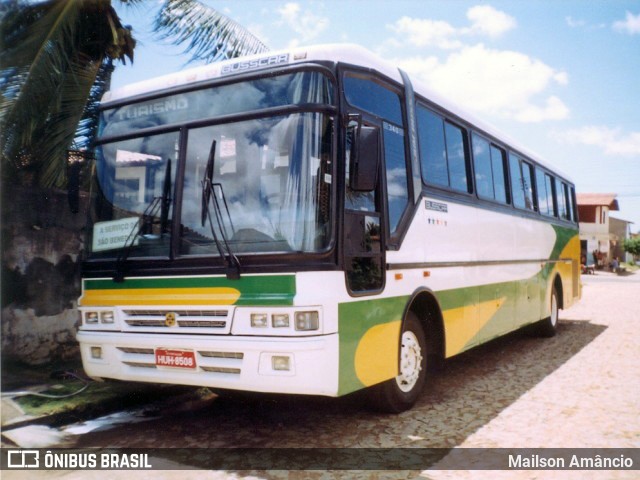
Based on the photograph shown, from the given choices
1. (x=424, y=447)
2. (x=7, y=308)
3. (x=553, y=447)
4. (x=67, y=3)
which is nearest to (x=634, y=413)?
(x=553, y=447)

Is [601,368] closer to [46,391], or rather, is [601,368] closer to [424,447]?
[424,447]

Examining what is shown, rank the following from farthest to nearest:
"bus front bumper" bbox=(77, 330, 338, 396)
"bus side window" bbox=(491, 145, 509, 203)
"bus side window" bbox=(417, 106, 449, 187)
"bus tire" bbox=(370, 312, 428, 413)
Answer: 1. "bus side window" bbox=(491, 145, 509, 203)
2. "bus side window" bbox=(417, 106, 449, 187)
3. "bus tire" bbox=(370, 312, 428, 413)
4. "bus front bumper" bbox=(77, 330, 338, 396)

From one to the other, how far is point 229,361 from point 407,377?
2056 mm

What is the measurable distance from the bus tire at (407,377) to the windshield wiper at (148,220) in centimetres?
240

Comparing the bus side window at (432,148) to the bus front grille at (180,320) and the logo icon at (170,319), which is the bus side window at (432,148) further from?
the logo icon at (170,319)

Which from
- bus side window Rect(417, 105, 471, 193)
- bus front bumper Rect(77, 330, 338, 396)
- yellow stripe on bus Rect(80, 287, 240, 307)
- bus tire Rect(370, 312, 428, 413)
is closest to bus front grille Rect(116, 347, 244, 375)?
bus front bumper Rect(77, 330, 338, 396)

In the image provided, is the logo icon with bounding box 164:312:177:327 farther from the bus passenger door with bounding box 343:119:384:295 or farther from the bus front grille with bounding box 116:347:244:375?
the bus passenger door with bounding box 343:119:384:295

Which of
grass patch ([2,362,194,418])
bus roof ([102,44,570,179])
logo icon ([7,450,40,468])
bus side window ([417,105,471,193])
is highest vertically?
bus roof ([102,44,570,179])

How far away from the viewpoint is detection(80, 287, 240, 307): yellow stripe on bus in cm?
466

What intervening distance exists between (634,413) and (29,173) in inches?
306

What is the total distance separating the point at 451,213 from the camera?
670cm

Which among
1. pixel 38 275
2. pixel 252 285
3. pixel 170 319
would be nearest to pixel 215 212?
pixel 252 285

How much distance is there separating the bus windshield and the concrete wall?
272 cm

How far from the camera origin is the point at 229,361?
15.1ft
